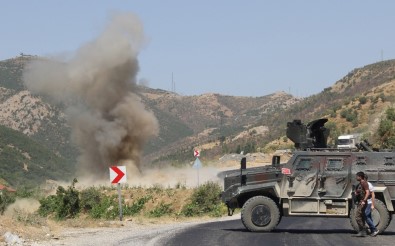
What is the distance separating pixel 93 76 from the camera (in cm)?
4672

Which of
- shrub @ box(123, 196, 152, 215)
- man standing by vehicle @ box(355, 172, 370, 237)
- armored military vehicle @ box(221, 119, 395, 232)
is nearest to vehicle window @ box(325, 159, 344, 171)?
armored military vehicle @ box(221, 119, 395, 232)

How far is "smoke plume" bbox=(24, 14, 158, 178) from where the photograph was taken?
152 ft

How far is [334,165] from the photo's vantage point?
18688 millimetres

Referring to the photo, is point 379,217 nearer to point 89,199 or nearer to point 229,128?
point 89,199

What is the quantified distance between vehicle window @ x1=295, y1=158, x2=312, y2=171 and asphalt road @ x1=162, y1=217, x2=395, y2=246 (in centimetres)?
172

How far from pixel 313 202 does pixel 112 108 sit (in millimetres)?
29662

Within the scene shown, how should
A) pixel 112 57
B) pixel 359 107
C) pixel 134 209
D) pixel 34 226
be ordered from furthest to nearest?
1. pixel 359 107
2. pixel 112 57
3. pixel 134 209
4. pixel 34 226

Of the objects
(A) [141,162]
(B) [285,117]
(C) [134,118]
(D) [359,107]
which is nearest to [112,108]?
(C) [134,118]

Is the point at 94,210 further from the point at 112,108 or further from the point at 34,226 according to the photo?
the point at 112,108

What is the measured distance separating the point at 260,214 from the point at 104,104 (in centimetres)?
2919

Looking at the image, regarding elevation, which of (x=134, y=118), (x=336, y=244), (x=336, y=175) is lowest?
(x=336, y=244)

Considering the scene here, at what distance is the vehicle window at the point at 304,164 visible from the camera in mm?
18766

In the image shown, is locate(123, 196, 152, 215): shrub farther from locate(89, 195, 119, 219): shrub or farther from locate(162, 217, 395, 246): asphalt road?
locate(162, 217, 395, 246): asphalt road

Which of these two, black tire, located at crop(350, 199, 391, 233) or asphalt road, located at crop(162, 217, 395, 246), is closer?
asphalt road, located at crop(162, 217, 395, 246)
